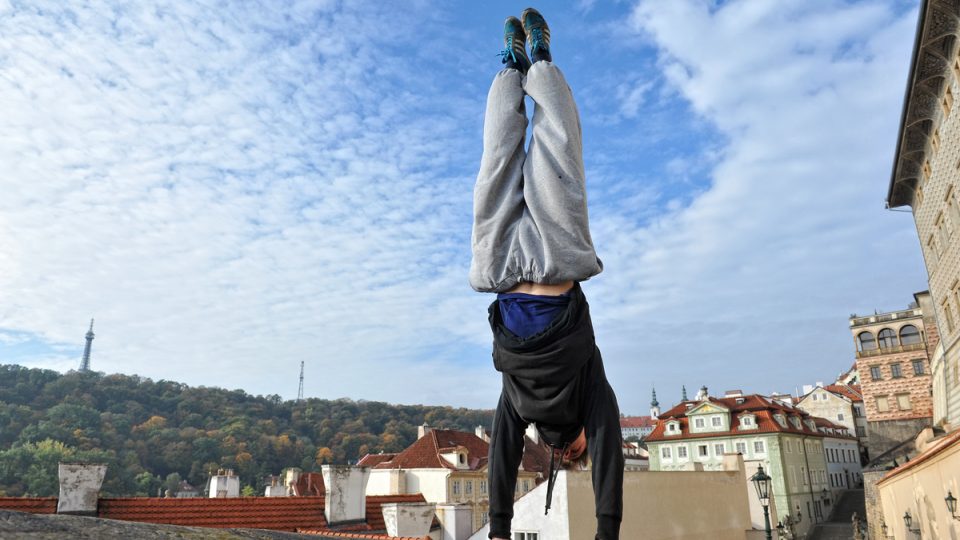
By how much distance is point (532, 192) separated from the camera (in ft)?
7.67

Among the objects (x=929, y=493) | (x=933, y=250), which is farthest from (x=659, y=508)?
(x=933, y=250)

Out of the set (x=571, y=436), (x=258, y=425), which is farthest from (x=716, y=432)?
(x=258, y=425)

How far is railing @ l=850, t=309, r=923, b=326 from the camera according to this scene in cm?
3969

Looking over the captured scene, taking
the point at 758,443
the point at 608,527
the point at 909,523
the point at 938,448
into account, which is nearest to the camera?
the point at 608,527

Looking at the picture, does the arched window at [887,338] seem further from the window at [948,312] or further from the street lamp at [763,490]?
the street lamp at [763,490]

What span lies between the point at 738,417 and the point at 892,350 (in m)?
10.7

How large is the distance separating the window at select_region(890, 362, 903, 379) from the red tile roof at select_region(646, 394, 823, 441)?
6061mm

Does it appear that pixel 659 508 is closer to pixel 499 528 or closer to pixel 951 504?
pixel 951 504

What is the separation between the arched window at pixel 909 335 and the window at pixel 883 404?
384cm

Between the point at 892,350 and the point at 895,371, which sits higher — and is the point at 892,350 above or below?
above

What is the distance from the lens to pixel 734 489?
9.16 m

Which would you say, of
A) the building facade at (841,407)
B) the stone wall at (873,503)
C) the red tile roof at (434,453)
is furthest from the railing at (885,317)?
the red tile roof at (434,453)

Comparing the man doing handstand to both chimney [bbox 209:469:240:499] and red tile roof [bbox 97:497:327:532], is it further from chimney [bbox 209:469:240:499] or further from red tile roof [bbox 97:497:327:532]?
chimney [bbox 209:469:240:499]

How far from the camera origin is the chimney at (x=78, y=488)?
952 centimetres
